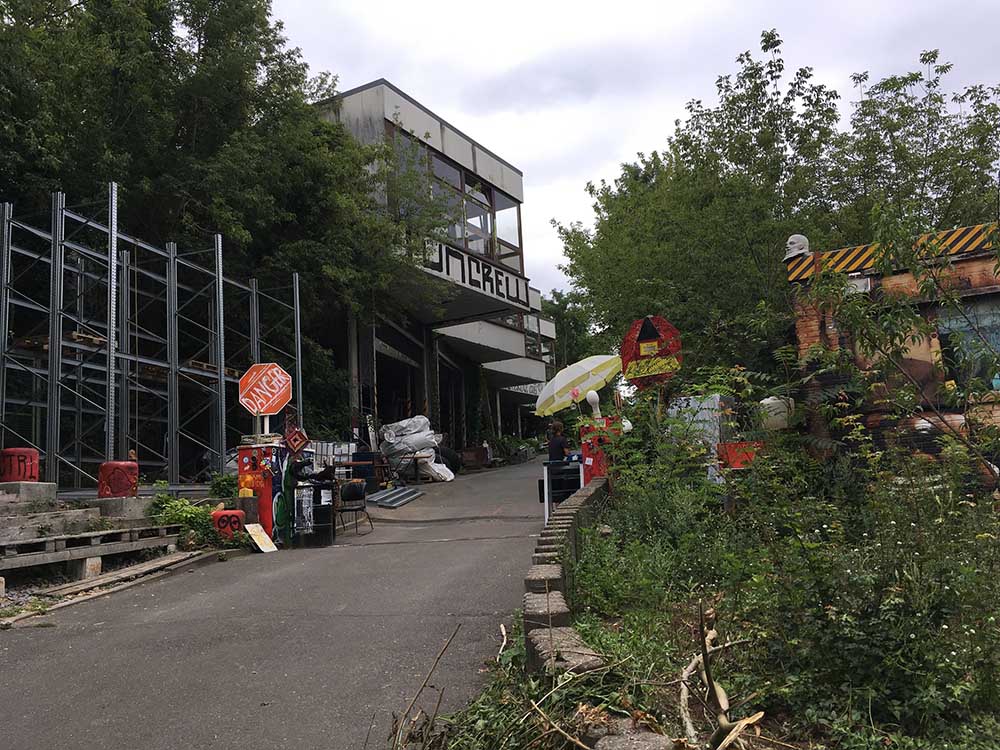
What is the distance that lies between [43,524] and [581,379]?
712cm

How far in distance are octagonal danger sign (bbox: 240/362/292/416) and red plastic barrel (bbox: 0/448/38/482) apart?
10.4ft

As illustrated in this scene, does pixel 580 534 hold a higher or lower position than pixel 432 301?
lower

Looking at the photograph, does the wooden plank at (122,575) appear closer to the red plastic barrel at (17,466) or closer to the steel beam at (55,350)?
the red plastic barrel at (17,466)

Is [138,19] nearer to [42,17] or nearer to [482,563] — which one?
→ [42,17]

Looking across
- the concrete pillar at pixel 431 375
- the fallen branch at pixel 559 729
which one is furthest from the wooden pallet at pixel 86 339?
the concrete pillar at pixel 431 375

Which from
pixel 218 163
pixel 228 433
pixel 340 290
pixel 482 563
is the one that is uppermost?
pixel 218 163

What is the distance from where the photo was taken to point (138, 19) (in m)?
15.7

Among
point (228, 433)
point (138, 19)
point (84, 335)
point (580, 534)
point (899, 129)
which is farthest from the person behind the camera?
point (228, 433)

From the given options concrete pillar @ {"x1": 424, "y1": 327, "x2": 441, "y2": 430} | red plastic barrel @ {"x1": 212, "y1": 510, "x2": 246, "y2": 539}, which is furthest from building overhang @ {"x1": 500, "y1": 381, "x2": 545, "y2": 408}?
red plastic barrel @ {"x1": 212, "y1": 510, "x2": 246, "y2": 539}

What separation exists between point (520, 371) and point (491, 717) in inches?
1327

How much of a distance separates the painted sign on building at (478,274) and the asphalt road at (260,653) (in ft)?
44.7

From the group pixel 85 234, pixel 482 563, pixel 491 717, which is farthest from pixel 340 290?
pixel 491 717

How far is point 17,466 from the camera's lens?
36.4ft

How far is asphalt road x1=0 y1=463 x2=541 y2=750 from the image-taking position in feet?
14.2
